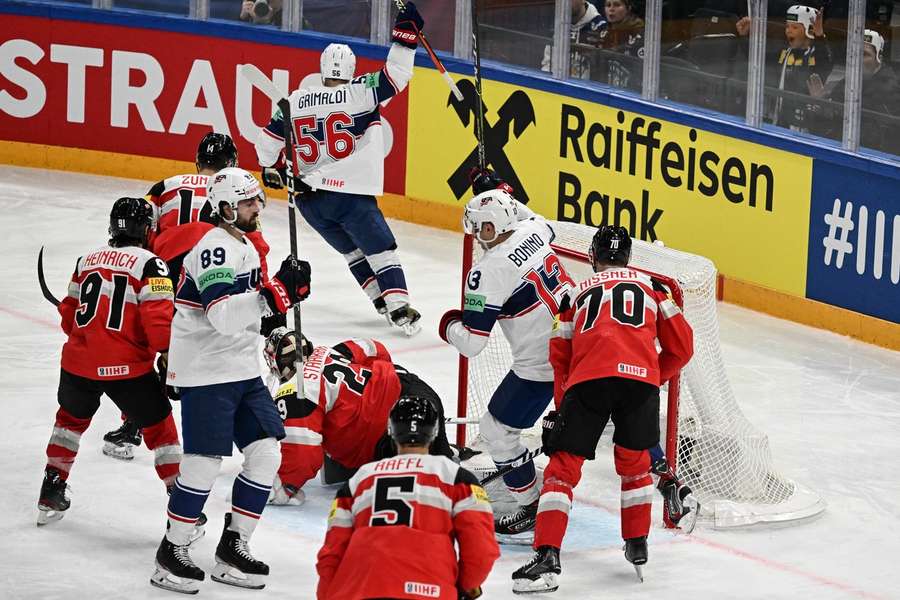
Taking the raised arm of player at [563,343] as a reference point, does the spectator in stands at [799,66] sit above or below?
above

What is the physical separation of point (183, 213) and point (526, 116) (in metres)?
3.90

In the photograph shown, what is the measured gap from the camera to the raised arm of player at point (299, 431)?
5.88 meters

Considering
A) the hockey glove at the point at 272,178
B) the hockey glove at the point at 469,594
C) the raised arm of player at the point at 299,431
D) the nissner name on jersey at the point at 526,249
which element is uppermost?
the nissner name on jersey at the point at 526,249

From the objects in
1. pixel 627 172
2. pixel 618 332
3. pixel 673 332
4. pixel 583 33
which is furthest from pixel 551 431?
pixel 583 33

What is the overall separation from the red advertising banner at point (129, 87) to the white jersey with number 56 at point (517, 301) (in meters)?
5.31

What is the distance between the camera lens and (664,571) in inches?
226

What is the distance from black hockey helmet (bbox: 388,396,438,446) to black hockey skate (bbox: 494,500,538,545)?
1969mm

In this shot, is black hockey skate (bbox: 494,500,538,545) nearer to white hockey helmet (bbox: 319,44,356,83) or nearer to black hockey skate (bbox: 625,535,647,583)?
black hockey skate (bbox: 625,535,647,583)

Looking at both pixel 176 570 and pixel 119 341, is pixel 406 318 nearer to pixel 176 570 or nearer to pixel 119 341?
pixel 119 341

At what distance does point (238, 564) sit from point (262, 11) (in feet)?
21.3

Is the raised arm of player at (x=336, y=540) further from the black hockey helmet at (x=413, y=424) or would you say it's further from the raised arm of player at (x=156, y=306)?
the raised arm of player at (x=156, y=306)

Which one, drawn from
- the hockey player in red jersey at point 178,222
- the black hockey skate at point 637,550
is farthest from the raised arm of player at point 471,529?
the hockey player in red jersey at point 178,222

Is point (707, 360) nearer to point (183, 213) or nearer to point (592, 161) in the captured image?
point (183, 213)

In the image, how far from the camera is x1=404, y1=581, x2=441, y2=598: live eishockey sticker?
3.99 meters
